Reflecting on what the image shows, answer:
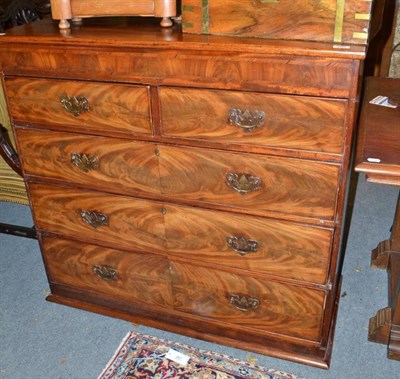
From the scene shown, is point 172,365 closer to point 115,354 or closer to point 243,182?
point 115,354

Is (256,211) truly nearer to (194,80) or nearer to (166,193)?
(166,193)

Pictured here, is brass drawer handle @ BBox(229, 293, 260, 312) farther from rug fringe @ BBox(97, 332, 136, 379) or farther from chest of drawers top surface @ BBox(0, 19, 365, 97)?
chest of drawers top surface @ BBox(0, 19, 365, 97)

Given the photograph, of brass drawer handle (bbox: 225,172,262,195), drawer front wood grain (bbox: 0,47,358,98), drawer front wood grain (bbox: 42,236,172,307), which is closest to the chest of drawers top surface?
drawer front wood grain (bbox: 0,47,358,98)

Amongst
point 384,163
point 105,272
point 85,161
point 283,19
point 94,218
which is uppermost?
point 283,19

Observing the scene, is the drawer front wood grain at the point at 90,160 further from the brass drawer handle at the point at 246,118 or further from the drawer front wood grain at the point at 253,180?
the brass drawer handle at the point at 246,118

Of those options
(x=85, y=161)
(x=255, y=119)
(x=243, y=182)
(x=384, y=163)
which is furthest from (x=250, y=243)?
(x=85, y=161)

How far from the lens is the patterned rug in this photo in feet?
5.87

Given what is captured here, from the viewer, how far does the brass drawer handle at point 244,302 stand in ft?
5.80

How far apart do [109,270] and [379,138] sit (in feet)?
3.83

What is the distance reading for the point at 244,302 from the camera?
178 centimetres

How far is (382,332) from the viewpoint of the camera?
1.88 metres

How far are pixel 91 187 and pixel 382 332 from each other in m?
1.28

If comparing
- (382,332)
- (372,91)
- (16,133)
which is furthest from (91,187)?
(382,332)

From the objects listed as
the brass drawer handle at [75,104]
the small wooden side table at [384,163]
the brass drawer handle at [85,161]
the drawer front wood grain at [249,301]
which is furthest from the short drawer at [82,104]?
the small wooden side table at [384,163]
